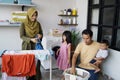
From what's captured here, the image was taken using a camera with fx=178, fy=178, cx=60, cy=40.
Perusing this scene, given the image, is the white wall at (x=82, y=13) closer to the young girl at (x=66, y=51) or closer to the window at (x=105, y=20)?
the window at (x=105, y=20)

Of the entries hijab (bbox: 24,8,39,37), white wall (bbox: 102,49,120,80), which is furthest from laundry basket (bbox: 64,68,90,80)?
hijab (bbox: 24,8,39,37)

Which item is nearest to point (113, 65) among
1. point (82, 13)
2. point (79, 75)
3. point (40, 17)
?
point (79, 75)

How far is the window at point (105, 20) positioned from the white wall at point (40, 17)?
0.83m

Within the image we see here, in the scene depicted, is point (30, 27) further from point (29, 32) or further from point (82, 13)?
point (82, 13)

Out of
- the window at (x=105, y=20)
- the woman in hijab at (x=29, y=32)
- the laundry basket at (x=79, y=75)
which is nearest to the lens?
the laundry basket at (x=79, y=75)

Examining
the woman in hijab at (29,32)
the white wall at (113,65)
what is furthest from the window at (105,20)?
the woman in hijab at (29,32)

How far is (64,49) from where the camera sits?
3.23 metres

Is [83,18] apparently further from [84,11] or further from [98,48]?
[98,48]

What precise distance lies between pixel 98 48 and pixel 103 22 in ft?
2.59

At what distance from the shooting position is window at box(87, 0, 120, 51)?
3107 millimetres

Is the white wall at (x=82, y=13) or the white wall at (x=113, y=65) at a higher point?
the white wall at (x=82, y=13)

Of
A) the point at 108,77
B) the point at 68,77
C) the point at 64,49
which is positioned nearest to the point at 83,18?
the point at 64,49

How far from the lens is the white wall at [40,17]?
402 cm

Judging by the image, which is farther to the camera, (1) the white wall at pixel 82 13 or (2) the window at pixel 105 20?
(1) the white wall at pixel 82 13
